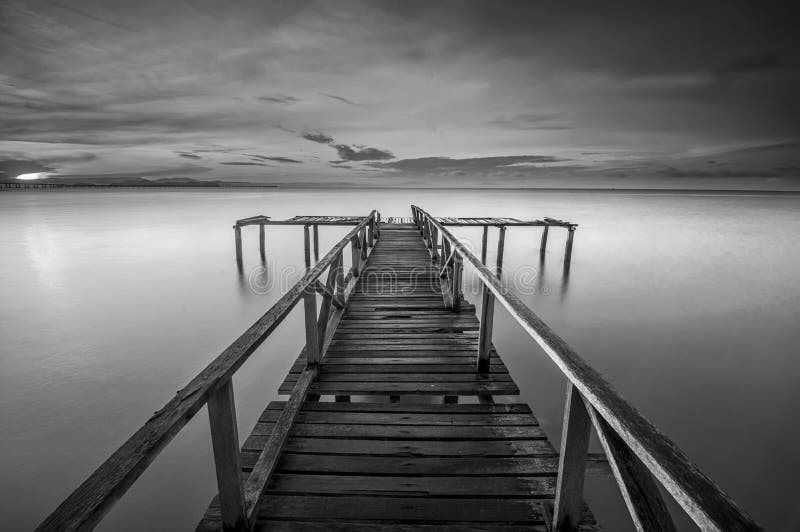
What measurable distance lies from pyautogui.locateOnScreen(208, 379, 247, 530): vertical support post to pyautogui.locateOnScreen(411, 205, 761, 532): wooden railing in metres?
1.55

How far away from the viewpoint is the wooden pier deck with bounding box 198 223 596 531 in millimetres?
2053

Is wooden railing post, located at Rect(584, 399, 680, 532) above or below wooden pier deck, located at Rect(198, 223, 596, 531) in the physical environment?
above

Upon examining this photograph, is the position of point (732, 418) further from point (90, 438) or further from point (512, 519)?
point (90, 438)

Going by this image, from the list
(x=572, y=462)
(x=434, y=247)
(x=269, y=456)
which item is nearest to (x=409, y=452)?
(x=269, y=456)

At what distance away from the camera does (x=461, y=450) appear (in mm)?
2566

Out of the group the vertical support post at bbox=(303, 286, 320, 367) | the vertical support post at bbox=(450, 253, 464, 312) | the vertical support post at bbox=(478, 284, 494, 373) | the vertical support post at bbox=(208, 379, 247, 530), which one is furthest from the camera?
the vertical support post at bbox=(450, 253, 464, 312)

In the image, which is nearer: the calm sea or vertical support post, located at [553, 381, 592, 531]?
vertical support post, located at [553, 381, 592, 531]

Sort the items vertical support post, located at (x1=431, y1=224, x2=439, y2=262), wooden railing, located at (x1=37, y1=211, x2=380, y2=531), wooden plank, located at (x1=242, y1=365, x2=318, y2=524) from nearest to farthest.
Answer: wooden railing, located at (x1=37, y1=211, x2=380, y2=531) < wooden plank, located at (x1=242, y1=365, x2=318, y2=524) < vertical support post, located at (x1=431, y1=224, x2=439, y2=262)

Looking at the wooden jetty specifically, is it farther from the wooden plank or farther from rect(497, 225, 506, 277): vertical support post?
rect(497, 225, 506, 277): vertical support post

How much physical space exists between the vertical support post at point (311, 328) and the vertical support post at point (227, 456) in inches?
60.1

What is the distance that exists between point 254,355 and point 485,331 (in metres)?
6.06

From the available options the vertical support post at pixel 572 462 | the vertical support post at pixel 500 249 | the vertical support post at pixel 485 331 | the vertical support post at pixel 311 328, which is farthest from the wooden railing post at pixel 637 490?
the vertical support post at pixel 500 249

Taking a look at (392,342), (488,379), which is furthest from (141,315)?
(488,379)

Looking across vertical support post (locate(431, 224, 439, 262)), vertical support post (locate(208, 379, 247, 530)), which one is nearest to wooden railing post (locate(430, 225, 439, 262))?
vertical support post (locate(431, 224, 439, 262))
